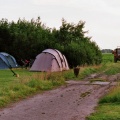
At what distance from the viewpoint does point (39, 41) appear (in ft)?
121

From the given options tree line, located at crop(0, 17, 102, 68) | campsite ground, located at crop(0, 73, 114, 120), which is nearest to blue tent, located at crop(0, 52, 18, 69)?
tree line, located at crop(0, 17, 102, 68)

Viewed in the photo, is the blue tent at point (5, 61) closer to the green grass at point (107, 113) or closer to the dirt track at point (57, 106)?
the dirt track at point (57, 106)

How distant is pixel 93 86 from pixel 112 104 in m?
6.99

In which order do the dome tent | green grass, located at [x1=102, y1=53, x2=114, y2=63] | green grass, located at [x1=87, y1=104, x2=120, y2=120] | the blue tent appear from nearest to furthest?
green grass, located at [x1=87, y1=104, x2=120, y2=120] → the dome tent → the blue tent → green grass, located at [x1=102, y1=53, x2=114, y2=63]

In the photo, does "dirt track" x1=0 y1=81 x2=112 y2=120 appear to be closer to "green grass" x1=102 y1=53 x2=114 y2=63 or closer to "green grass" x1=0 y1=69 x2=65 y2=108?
"green grass" x1=0 y1=69 x2=65 y2=108

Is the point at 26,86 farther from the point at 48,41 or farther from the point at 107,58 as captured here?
the point at 107,58

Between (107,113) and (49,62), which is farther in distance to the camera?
(49,62)

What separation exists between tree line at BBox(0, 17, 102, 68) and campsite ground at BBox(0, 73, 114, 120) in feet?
55.2

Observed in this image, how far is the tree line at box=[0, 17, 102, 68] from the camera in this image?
3600 centimetres

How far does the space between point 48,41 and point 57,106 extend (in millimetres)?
23506

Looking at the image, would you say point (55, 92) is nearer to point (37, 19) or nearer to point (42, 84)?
point (42, 84)

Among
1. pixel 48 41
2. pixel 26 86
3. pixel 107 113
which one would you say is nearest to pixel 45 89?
pixel 26 86

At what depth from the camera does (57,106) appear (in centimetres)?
1377

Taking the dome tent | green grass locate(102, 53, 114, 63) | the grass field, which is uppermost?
green grass locate(102, 53, 114, 63)
